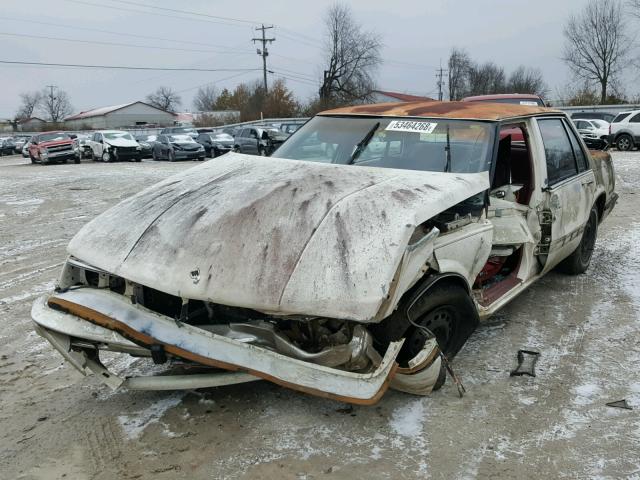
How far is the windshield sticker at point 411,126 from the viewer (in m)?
4.20

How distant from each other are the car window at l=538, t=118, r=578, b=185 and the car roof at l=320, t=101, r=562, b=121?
6.3 inches

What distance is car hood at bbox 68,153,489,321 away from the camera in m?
2.67

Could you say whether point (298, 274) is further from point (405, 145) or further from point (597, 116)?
point (597, 116)

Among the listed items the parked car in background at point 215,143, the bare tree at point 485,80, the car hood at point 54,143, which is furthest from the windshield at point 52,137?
the bare tree at point 485,80

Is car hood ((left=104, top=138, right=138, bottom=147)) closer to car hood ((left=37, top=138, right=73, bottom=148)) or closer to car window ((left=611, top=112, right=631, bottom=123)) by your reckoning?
car hood ((left=37, top=138, right=73, bottom=148))

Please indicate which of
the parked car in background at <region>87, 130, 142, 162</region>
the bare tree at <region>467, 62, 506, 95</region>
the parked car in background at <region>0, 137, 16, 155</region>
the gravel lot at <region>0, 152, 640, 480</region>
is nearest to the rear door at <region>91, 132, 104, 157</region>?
the parked car in background at <region>87, 130, 142, 162</region>

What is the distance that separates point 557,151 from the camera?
486 centimetres

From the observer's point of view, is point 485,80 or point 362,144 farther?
point 485,80

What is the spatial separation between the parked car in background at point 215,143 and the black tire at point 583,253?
20944 millimetres

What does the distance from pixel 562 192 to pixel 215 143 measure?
73.7 feet

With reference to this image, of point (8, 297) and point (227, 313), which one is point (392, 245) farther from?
point (8, 297)

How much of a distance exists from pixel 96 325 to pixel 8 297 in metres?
2.92

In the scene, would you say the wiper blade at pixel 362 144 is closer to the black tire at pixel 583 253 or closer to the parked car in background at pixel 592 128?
the black tire at pixel 583 253

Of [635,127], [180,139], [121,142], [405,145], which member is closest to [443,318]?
[405,145]
